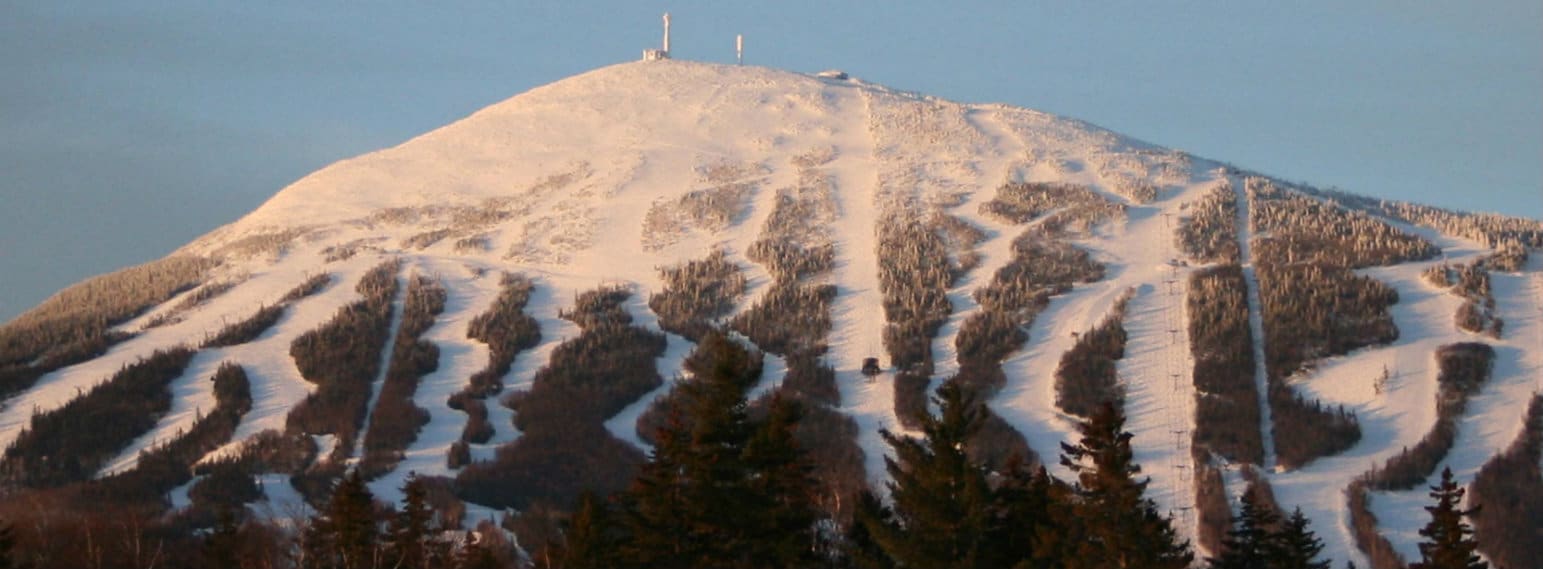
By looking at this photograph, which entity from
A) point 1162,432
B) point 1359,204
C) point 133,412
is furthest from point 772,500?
point 1359,204

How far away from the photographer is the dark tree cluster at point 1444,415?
108125mm

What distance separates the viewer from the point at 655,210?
→ 17175 centimetres

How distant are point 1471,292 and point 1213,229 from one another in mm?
24986

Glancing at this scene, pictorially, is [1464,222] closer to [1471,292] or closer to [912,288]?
[1471,292]

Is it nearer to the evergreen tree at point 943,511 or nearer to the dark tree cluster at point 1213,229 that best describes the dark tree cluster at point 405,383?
the dark tree cluster at point 1213,229

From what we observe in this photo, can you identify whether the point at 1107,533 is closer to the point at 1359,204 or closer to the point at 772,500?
the point at 772,500

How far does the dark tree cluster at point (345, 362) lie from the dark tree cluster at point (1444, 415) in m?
64.5

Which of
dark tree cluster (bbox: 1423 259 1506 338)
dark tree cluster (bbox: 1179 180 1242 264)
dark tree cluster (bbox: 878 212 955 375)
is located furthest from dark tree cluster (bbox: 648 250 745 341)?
dark tree cluster (bbox: 1423 259 1506 338)

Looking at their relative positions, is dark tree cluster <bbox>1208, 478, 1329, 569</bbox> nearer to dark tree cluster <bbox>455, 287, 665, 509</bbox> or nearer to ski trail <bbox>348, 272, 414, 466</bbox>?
dark tree cluster <bbox>455, 287, 665, 509</bbox>

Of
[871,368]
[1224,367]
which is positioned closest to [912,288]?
[871,368]

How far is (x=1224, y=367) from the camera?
4926 inches

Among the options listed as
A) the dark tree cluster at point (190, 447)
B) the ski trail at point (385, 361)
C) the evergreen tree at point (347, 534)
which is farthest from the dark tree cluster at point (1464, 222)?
the evergreen tree at point (347, 534)

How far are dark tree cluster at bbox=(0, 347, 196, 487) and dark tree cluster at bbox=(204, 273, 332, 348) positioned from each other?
15.7 feet

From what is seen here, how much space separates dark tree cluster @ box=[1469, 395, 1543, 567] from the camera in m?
99.9
